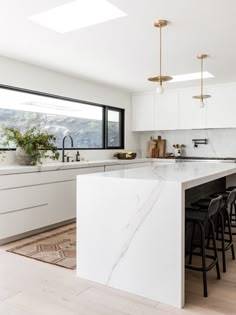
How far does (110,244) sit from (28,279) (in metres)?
0.78

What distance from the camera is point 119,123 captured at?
260 inches

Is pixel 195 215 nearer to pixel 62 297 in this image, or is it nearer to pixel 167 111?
pixel 62 297

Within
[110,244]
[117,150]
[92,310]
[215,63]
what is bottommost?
[92,310]

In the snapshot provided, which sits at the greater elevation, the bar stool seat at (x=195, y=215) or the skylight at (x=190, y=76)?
the skylight at (x=190, y=76)

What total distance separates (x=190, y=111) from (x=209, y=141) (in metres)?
0.72

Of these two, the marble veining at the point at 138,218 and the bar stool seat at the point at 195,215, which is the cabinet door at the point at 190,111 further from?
the marble veining at the point at 138,218

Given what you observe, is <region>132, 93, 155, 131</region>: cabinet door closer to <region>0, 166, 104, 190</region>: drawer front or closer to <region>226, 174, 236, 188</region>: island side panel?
<region>226, 174, 236, 188</region>: island side panel

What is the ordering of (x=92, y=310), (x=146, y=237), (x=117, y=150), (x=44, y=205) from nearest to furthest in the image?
(x=92, y=310), (x=146, y=237), (x=44, y=205), (x=117, y=150)

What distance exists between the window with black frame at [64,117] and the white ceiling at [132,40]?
1.79 ft

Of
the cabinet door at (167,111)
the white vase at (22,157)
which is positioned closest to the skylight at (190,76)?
the cabinet door at (167,111)

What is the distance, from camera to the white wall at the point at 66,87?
4275mm

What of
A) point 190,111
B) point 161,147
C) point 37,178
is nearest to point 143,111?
point 161,147

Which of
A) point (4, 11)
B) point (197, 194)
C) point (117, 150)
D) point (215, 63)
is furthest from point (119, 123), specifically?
point (4, 11)

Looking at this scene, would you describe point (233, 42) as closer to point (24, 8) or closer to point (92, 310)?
point (24, 8)
